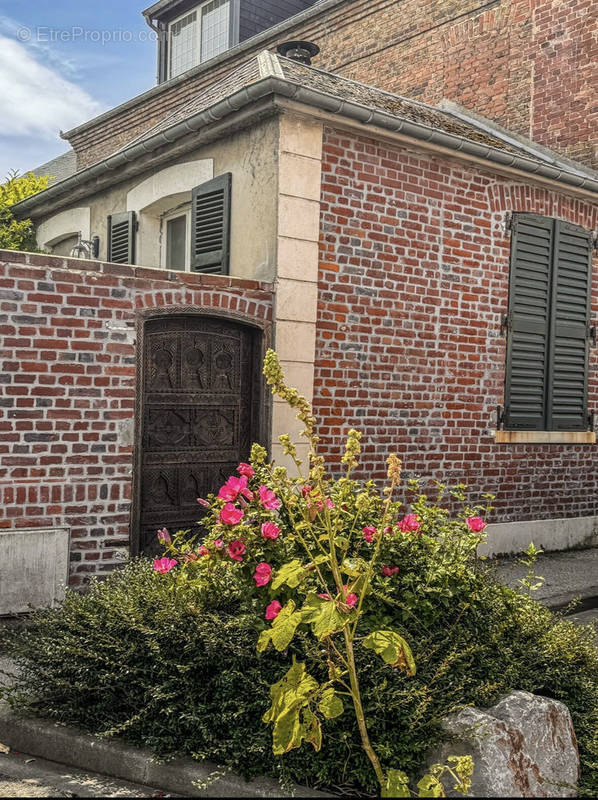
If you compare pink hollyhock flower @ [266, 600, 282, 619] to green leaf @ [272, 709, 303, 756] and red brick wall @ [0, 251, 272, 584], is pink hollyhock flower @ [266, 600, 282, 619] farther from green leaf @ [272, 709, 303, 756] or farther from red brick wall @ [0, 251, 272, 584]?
red brick wall @ [0, 251, 272, 584]

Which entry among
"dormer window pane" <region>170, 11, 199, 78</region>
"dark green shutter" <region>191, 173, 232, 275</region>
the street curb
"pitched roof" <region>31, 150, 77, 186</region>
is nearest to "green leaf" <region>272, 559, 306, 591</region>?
the street curb

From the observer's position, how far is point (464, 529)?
13.8 feet

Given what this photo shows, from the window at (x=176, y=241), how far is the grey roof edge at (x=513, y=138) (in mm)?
4178

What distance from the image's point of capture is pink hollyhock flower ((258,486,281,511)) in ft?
12.4

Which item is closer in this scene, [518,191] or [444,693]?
[444,693]

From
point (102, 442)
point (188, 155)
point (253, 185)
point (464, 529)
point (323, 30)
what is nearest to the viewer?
point (464, 529)

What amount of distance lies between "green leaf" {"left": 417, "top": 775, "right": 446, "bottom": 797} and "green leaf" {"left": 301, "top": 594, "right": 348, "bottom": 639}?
2.01 feet

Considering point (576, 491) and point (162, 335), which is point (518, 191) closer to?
point (576, 491)

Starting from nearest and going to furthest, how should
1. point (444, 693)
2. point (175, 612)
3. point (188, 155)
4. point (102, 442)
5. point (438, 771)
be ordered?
point (438, 771) < point (444, 693) < point (175, 612) < point (102, 442) < point (188, 155)

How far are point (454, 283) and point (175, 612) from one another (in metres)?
5.31

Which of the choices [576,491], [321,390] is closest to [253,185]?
[321,390]

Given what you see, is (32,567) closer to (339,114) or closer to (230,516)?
(230,516)

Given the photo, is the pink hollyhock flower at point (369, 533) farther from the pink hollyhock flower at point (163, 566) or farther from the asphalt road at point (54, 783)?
the asphalt road at point (54, 783)

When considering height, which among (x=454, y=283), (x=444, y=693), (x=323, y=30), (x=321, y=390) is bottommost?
(x=444, y=693)
